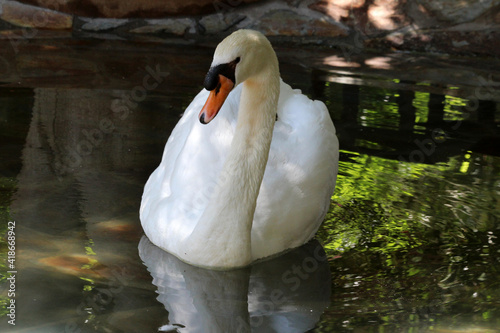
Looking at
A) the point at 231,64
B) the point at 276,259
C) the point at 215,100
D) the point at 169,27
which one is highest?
the point at 231,64

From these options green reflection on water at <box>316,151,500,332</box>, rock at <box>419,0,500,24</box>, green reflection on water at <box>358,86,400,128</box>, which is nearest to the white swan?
green reflection on water at <box>316,151,500,332</box>

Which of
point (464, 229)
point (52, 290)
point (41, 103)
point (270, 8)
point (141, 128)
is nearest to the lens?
point (52, 290)

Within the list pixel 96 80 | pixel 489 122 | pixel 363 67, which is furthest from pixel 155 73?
pixel 489 122

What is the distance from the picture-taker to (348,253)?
3691mm

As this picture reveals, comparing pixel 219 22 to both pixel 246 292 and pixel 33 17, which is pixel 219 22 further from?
pixel 246 292

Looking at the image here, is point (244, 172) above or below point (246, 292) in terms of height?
above

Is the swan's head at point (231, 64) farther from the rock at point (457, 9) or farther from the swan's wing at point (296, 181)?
the rock at point (457, 9)

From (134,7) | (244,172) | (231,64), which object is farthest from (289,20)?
(231,64)

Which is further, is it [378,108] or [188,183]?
[378,108]

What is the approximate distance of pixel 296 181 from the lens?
364 cm

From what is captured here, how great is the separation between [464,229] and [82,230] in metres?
1.95

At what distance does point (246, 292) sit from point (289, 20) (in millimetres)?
5380

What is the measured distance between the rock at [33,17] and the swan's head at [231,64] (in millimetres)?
5449

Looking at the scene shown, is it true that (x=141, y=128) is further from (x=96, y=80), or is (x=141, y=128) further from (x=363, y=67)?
(x=363, y=67)
